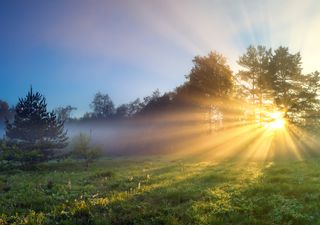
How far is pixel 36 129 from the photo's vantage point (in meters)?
52.1

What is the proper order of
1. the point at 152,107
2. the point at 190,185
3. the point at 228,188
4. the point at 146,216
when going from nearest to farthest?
the point at 146,216
the point at 228,188
the point at 190,185
the point at 152,107

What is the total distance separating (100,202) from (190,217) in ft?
13.8

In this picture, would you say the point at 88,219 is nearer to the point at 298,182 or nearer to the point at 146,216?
the point at 146,216

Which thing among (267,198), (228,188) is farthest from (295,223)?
A: (228,188)

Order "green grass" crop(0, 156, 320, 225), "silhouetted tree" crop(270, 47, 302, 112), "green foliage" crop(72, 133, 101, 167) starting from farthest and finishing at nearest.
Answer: "silhouetted tree" crop(270, 47, 302, 112) < "green foliage" crop(72, 133, 101, 167) < "green grass" crop(0, 156, 320, 225)

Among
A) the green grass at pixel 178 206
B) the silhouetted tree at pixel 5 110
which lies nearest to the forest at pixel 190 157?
the green grass at pixel 178 206

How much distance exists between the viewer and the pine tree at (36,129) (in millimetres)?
51469

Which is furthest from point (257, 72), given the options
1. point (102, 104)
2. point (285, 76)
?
point (102, 104)

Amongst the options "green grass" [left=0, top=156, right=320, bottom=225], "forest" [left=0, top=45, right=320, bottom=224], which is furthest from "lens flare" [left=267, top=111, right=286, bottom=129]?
"green grass" [left=0, top=156, right=320, bottom=225]

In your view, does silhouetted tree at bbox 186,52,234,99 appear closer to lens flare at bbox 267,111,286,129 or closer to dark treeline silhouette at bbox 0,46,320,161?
dark treeline silhouette at bbox 0,46,320,161

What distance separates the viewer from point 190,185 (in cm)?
1873

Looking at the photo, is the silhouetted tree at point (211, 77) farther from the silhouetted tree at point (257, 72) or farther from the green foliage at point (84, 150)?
the green foliage at point (84, 150)

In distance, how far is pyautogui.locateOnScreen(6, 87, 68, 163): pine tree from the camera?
51469 millimetres

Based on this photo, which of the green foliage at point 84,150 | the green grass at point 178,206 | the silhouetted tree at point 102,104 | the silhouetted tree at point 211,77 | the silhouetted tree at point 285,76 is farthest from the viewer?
the silhouetted tree at point 102,104
